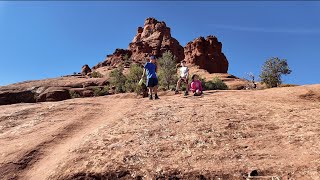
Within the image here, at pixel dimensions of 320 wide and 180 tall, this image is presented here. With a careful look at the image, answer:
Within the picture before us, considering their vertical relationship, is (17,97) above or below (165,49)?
below

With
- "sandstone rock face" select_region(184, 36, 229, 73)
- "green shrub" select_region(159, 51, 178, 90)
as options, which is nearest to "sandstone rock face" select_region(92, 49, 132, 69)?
"sandstone rock face" select_region(184, 36, 229, 73)

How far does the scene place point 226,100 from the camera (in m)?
15.4

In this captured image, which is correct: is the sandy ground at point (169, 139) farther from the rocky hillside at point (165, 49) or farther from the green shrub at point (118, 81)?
the rocky hillside at point (165, 49)

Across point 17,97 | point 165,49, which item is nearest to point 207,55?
point 165,49

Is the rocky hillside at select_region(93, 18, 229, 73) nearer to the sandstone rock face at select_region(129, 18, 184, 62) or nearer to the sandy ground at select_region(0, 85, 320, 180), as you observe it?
the sandstone rock face at select_region(129, 18, 184, 62)

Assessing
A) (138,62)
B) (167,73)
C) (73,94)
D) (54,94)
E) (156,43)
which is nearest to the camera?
(54,94)

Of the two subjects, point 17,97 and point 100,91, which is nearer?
point 17,97

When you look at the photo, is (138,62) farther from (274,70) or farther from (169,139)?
(169,139)

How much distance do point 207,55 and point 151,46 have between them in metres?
21.5

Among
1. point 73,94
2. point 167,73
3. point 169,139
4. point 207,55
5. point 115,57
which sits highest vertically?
point 115,57

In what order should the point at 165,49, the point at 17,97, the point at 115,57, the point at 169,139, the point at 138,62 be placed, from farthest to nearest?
the point at 115,57 → the point at 165,49 → the point at 138,62 → the point at 17,97 → the point at 169,139

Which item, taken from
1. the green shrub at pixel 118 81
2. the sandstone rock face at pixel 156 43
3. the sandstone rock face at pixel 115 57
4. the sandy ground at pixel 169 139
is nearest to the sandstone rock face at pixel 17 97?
the green shrub at pixel 118 81

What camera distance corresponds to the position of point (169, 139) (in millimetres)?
10836

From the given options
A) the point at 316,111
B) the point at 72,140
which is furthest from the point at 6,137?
the point at 316,111
